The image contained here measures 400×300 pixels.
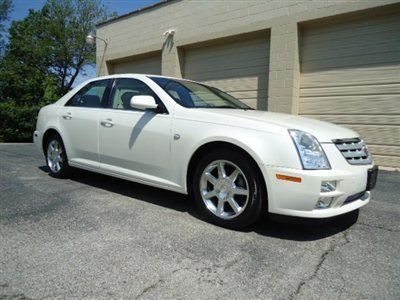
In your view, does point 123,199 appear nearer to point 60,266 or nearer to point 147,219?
point 147,219

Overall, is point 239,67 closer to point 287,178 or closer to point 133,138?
point 133,138

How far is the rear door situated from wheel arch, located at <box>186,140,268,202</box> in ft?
4.87

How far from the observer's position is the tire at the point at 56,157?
541cm

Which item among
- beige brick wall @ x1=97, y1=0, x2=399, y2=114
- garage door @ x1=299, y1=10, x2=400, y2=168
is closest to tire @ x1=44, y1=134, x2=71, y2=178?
beige brick wall @ x1=97, y1=0, x2=399, y2=114

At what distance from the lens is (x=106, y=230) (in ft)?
Answer: 11.1

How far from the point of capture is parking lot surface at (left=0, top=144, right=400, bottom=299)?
2414 millimetres

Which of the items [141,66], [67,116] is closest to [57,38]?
[141,66]

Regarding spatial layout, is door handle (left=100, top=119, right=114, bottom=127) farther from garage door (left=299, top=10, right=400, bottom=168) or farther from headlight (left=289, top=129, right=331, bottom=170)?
garage door (left=299, top=10, right=400, bottom=168)

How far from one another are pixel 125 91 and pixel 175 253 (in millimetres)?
2398

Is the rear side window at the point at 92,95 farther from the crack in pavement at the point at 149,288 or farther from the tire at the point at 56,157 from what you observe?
the crack in pavement at the point at 149,288

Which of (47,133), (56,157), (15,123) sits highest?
(47,133)

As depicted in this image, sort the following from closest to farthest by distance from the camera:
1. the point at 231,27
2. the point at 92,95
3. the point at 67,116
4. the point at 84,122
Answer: the point at 84,122
the point at 92,95
the point at 67,116
the point at 231,27

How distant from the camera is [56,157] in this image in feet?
18.3

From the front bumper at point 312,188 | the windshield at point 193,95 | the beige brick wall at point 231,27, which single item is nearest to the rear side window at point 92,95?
the windshield at point 193,95
